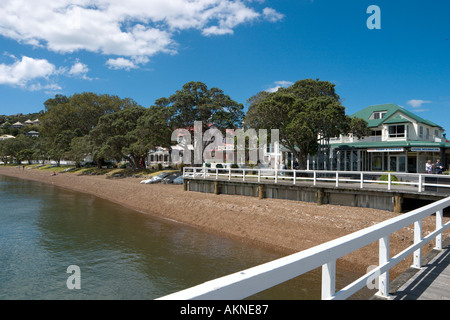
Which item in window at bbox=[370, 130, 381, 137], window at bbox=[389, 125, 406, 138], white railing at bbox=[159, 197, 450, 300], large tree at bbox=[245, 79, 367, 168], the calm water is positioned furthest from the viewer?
window at bbox=[370, 130, 381, 137]

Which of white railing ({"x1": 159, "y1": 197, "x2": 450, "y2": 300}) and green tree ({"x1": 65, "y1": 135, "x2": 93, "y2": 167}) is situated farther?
green tree ({"x1": 65, "y1": 135, "x2": 93, "y2": 167})

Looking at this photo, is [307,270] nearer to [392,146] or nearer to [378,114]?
[392,146]

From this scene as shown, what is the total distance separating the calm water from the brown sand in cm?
124

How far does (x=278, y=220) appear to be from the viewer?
16.3 metres

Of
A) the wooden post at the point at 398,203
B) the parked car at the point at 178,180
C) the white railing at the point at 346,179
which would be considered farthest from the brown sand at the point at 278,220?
the parked car at the point at 178,180

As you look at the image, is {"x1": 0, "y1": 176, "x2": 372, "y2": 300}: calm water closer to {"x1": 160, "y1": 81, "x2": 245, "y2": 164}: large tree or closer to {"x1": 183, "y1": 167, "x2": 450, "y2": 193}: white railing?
{"x1": 183, "y1": 167, "x2": 450, "y2": 193}: white railing

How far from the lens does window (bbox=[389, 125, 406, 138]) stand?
104 feet

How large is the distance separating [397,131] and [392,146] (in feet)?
12.4

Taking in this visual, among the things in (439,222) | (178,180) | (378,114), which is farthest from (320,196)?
(378,114)

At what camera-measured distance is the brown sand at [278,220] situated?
1209 centimetres

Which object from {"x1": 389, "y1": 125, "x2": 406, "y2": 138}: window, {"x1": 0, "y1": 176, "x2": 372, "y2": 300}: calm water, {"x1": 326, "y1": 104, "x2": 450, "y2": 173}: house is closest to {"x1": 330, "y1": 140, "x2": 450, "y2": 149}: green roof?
{"x1": 326, "y1": 104, "x2": 450, "y2": 173}: house

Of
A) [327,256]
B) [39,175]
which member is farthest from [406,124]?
[39,175]
